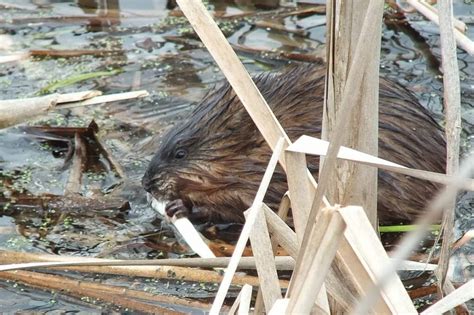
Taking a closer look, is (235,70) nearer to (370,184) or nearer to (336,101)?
(336,101)

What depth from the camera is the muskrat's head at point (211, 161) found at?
4.36 metres

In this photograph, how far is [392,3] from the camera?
625 cm

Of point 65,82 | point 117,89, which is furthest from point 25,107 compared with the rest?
point 117,89

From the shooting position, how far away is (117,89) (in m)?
5.45

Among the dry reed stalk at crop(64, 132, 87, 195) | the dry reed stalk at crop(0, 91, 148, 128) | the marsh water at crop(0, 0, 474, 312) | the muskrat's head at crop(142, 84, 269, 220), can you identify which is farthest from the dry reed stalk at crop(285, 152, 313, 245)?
the dry reed stalk at crop(64, 132, 87, 195)

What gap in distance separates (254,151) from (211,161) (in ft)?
0.58

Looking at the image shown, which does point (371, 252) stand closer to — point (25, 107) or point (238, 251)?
point (238, 251)

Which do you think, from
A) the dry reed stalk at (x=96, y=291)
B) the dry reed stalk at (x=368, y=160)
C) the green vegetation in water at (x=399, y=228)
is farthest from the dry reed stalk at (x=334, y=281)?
the green vegetation in water at (x=399, y=228)

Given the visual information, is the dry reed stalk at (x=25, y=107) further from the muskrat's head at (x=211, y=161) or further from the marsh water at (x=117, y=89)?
the muskrat's head at (x=211, y=161)

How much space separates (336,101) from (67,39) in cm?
358

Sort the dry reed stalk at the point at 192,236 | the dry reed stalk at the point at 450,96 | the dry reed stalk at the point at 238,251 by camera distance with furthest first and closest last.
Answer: the dry reed stalk at the point at 192,236
the dry reed stalk at the point at 450,96
the dry reed stalk at the point at 238,251

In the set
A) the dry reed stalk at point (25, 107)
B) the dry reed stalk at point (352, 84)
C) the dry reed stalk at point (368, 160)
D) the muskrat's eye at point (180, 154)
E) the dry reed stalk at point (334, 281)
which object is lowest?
the muskrat's eye at point (180, 154)

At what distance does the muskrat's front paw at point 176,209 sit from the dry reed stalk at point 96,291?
58 cm

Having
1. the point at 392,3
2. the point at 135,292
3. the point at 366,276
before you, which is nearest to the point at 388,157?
the point at 135,292
